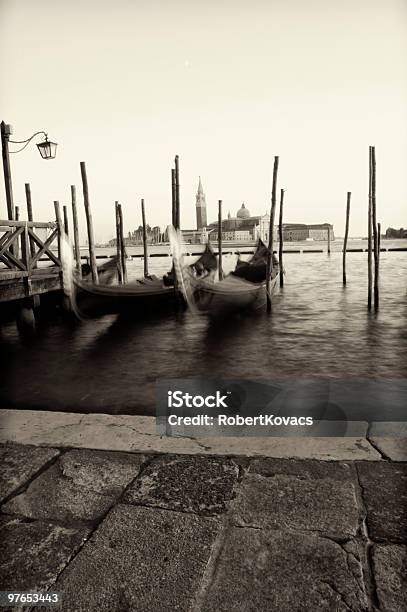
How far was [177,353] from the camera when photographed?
23.8 feet

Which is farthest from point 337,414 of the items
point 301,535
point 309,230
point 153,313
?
point 309,230

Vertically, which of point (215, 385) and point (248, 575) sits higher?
point (248, 575)

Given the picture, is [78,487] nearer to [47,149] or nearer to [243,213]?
[47,149]

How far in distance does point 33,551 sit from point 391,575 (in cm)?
123

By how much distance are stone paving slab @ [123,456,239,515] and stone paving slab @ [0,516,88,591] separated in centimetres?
30

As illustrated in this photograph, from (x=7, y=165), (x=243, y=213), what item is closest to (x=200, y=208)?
(x=243, y=213)

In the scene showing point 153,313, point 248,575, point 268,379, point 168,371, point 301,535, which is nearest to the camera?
point 248,575

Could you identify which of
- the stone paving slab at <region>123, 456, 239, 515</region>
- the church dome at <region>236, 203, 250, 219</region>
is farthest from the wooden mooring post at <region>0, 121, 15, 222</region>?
the church dome at <region>236, 203, 250, 219</region>

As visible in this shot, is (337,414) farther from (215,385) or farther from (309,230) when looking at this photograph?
(309,230)

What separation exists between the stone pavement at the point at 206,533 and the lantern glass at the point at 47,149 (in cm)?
655

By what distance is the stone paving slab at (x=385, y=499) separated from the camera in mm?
1554

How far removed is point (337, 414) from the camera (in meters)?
3.92

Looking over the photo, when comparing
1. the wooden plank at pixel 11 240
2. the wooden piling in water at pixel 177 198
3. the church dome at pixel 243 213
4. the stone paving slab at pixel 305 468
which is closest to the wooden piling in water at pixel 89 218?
the wooden piling in water at pixel 177 198

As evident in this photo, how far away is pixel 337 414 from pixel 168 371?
9.41ft
